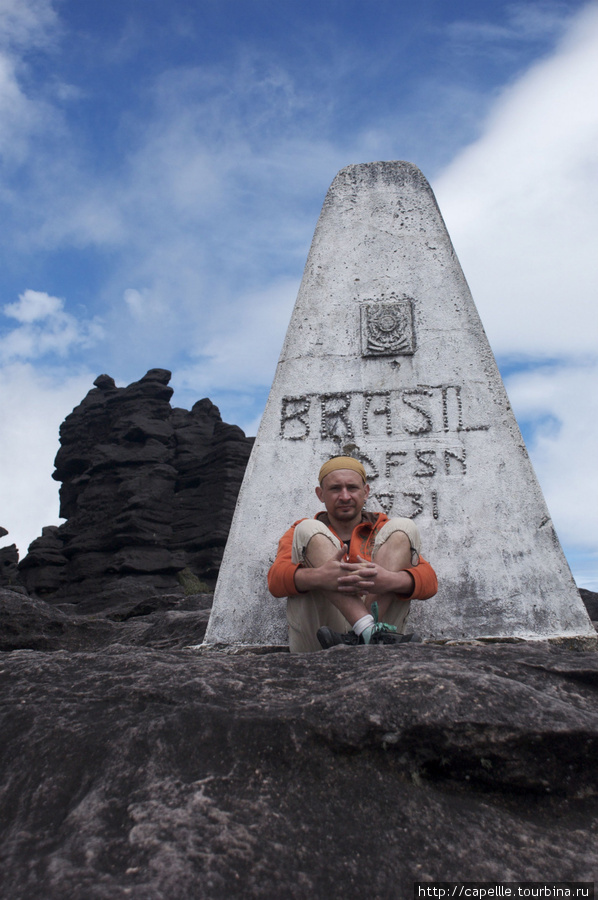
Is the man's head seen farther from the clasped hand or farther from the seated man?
the clasped hand

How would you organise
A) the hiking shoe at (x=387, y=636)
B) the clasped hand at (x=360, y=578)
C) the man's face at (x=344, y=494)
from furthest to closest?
the man's face at (x=344, y=494) < the clasped hand at (x=360, y=578) < the hiking shoe at (x=387, y=636)

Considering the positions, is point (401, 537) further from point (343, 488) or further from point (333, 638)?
point (333, 638)

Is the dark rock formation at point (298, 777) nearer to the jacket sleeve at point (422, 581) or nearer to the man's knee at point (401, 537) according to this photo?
the jacket sleeve at point (422, 581)

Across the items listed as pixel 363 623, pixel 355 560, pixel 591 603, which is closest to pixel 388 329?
pixel 355 560

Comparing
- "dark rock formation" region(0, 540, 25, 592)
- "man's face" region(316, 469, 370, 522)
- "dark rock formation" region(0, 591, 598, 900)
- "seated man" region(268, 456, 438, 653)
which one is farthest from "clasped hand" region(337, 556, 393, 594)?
"dark rock formation" region(0, 540, 25, 592)

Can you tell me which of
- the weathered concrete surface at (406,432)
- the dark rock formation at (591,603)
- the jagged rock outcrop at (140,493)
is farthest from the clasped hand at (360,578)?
the jagged rock outcrop at (140,493)

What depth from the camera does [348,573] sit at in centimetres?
277

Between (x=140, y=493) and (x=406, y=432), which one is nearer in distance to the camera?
(x=406, y=432)

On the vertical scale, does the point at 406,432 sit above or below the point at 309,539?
above

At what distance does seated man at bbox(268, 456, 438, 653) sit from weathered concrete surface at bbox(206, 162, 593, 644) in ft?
1.66

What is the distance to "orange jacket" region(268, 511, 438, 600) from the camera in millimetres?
2943

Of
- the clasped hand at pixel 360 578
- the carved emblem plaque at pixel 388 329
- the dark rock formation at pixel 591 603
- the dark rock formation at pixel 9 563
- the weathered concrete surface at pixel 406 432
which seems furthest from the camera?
the dark rock formation at pixel 9 563

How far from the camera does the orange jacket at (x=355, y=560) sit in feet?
9.66

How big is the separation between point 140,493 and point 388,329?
23.9 metres
